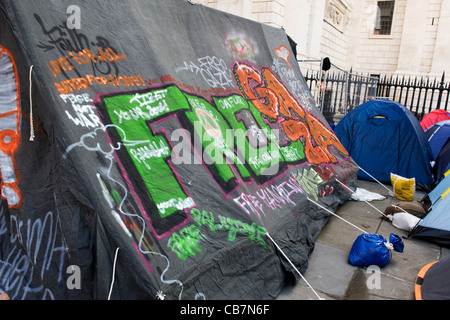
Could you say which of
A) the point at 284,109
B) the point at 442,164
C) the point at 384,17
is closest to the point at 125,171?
the point at 284,109

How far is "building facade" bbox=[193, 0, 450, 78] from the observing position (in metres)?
14.6

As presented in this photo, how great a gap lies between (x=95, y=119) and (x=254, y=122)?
7.48 ft

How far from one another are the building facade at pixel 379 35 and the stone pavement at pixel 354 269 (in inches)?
385

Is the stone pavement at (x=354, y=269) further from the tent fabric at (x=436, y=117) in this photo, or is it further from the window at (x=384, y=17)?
the window at (x=384, y=17)

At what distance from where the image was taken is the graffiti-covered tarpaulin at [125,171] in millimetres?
2332

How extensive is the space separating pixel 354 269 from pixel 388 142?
4373 mm

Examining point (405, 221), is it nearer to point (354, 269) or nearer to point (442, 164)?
point (354, 269)

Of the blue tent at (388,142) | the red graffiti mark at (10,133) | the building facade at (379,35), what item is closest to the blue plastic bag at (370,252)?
the red graffiti mark at (10,133)

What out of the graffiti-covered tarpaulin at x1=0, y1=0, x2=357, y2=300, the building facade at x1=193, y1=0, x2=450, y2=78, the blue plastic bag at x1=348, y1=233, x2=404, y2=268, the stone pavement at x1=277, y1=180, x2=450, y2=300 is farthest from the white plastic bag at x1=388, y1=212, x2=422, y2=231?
the building facade at x1=193, y1=0, x2=450, y2=78

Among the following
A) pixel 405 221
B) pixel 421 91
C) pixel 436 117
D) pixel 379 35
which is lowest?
pixel 405 221

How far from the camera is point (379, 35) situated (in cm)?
2291

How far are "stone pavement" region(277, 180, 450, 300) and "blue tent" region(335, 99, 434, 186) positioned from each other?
8.27 ft

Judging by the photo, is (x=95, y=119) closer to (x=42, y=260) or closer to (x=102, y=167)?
(x=102, y=167)
